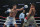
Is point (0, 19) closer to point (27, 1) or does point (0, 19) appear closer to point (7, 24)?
point (27, 1)

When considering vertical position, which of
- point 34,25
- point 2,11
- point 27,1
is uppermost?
point 27,1

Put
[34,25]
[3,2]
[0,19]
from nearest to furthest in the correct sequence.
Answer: [34,25] < [0,19] < [3,2]

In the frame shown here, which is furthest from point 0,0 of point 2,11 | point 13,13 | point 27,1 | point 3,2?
point 13,13

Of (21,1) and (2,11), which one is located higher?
(21,1)

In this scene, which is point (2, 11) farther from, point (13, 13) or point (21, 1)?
point (13, 13)

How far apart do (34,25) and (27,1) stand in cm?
342

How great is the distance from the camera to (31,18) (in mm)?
3545

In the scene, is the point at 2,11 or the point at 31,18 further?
the point at 2,11

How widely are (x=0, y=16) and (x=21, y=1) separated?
4.88 ft

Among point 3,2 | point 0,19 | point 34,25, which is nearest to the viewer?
point 34,25

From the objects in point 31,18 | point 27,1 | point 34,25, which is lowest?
point 34,25

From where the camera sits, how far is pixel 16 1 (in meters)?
6.84

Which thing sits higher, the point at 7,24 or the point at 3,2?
the point at 3,2

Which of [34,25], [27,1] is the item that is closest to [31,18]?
[34,25]
